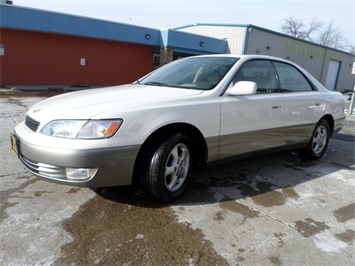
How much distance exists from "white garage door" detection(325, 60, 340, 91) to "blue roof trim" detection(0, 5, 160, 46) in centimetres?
1907

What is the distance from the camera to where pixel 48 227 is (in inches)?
99.3

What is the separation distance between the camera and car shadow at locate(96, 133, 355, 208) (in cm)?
315

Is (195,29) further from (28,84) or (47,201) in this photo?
(47,201)

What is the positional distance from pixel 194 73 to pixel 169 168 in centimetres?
128

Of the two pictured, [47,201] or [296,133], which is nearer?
[47,201]

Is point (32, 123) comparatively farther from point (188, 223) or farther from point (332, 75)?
point (332, 75)

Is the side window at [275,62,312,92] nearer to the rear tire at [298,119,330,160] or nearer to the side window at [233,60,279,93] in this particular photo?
the side window at [233,60,279,93]

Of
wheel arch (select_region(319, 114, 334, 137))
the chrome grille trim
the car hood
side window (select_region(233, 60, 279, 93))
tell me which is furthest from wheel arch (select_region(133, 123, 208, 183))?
wheel arch (select_region(319, 114, 334, 137))

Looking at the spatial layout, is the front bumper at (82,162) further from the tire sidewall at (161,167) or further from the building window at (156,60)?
the building window at (156,60)

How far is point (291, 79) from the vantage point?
4277 millimetres

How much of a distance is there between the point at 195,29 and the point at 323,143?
19.7 metres

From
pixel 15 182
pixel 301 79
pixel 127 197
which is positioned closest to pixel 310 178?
pixel 301 79

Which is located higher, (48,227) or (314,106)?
(314,106)

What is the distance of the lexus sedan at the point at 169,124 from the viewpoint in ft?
8.29
